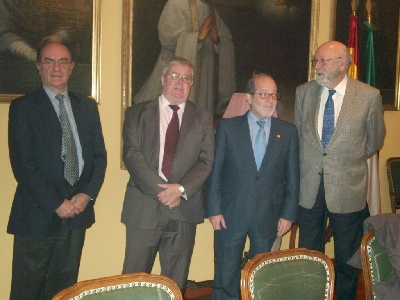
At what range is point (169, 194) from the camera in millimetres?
2406

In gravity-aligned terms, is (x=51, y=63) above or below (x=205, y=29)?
below

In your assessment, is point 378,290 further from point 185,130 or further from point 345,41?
Answer: point 345,41

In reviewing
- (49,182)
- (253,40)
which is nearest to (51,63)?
(49,182)

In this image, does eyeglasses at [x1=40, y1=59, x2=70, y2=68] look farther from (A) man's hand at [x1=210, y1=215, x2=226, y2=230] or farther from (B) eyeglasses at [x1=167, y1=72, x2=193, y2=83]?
(A) man's hand at [x1=210, y1=215, x2=226, y2=230]

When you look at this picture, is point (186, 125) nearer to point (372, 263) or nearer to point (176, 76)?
point (176, 76)

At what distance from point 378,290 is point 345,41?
2.63 m

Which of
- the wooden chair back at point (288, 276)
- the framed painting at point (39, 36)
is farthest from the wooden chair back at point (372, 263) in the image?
the framed painting at point (39, 36)

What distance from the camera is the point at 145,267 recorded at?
255 cm

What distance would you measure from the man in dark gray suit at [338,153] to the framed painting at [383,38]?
127cm

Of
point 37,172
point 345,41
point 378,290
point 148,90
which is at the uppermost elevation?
point 345,41

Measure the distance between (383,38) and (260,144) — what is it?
223cm

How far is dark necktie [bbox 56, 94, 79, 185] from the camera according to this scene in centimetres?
241

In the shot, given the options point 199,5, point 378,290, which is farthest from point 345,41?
point 378,290

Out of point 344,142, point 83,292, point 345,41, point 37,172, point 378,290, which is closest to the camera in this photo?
point 83,292
